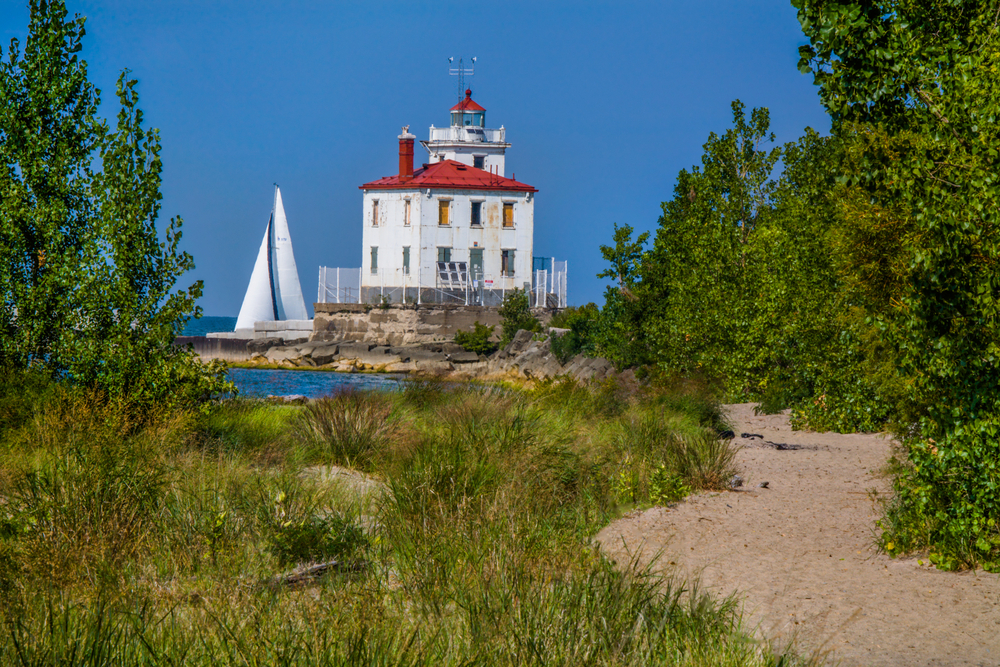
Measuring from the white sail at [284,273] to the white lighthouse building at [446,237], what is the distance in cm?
1560

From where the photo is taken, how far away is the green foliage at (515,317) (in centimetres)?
4572

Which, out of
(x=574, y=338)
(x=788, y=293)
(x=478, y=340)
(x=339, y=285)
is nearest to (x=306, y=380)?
(x=478, y=340)

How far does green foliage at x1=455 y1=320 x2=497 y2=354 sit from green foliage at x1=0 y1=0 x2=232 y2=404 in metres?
36.2

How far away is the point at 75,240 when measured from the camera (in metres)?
9.84

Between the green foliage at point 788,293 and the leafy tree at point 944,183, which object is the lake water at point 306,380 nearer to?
the green foliage at point 788,293

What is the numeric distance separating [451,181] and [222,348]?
18.8m

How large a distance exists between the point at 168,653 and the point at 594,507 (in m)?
4.74

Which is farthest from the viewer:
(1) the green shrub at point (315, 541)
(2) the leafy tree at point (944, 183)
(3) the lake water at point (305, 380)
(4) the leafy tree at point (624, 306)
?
(3) the lake water at point (305, 380)

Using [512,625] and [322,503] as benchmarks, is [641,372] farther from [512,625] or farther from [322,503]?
[512,625]

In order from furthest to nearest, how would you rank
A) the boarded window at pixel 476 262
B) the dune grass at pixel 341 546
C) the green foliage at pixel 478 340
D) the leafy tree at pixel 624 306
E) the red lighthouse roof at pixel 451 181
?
1. the boarded window at pixel 476 262
2. the red lighthouse roof at pixel 451 181
3. the green foliage at pixel 478 340
4. the leafy tree at pixel 624 306
5. the dune grass at pixel 341 546

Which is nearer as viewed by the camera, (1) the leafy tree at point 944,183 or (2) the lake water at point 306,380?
(1) the leafy tree at point 944,183

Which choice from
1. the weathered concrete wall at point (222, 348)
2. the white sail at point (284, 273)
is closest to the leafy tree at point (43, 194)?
the weathered concrete wall at point (222, 348)

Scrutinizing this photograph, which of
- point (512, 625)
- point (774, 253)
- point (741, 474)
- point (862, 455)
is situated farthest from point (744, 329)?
point (512, 625)

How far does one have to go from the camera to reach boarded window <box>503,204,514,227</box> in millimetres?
51094
